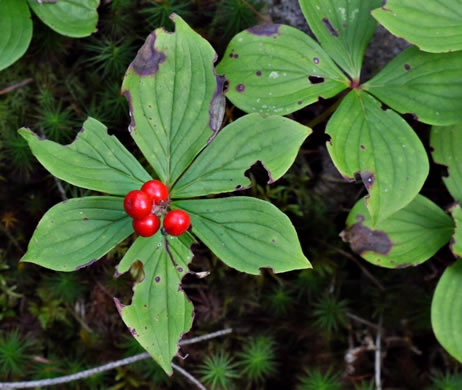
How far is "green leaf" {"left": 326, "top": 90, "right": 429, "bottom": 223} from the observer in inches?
88.4

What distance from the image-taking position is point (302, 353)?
3.01 metres

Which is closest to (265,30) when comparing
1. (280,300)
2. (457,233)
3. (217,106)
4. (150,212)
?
(217,106)

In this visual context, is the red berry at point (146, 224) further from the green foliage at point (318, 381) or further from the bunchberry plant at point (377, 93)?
the green foliage at point (318, 381)

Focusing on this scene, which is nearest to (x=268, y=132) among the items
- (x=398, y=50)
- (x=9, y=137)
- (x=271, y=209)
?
(x=271, y=209)

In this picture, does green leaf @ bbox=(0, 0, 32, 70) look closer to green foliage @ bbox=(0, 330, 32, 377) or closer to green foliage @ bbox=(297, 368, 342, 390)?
green foliage @ bbox=(0, 330, 32, 377)

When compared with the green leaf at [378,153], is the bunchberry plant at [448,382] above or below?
below

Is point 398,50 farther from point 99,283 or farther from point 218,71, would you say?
point 99,283

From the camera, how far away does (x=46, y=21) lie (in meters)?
2.62

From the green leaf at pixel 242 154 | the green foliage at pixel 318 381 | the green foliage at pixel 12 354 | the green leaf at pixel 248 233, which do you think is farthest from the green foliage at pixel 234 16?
the green foliage at pixel 12 354

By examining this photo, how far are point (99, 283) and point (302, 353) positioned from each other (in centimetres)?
145

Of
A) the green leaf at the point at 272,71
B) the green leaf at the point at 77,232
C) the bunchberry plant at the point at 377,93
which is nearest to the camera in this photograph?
the green leaf at the point at 77,232

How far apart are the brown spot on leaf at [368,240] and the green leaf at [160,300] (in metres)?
1.01

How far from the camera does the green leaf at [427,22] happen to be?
2322mm

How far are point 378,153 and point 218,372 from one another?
5.47 feet
